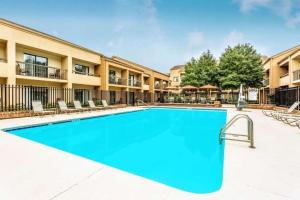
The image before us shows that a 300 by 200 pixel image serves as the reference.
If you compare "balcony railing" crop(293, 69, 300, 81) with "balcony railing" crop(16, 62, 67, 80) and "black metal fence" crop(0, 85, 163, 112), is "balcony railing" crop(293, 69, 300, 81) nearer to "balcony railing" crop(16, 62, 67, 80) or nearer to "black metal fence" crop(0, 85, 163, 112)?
"black metal fence" crop(0, 85, 163, 112)

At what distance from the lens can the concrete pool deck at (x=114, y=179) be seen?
306 cm

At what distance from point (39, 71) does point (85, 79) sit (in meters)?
4.94

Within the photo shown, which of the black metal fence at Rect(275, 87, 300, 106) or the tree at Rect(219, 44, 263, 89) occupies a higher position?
the tree at Rect(219, 44, 263, 89)

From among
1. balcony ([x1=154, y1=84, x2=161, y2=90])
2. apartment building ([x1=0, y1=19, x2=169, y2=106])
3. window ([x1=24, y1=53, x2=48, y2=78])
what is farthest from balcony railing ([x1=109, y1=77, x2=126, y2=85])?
balcony ([x1=154, y1=84, x2=161, y2=90])

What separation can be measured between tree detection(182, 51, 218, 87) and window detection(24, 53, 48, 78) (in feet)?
73.3

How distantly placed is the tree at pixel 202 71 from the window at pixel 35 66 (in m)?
22.3

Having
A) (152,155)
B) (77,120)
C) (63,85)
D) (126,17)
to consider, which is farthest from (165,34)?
(152,155)

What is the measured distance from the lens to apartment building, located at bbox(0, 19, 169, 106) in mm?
14875

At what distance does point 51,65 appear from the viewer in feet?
64.2

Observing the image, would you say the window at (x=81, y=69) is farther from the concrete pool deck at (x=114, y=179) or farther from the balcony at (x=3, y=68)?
the concrete pool deck at (x=114, y=179)

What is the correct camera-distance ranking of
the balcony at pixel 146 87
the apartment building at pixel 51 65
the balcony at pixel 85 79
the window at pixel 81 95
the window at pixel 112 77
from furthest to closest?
the balcony at pixel 146 87
the window at pixel 112 77
the window at pixel 81 95
the balcony at pixel 85 79
the apartment building at pixel 51 65

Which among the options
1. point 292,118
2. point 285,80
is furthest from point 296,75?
point 292,118

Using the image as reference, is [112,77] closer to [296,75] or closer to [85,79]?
[85,79]

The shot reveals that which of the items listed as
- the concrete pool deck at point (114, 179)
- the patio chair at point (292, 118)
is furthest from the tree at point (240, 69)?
the concrete pool deck at point (114, 179)
